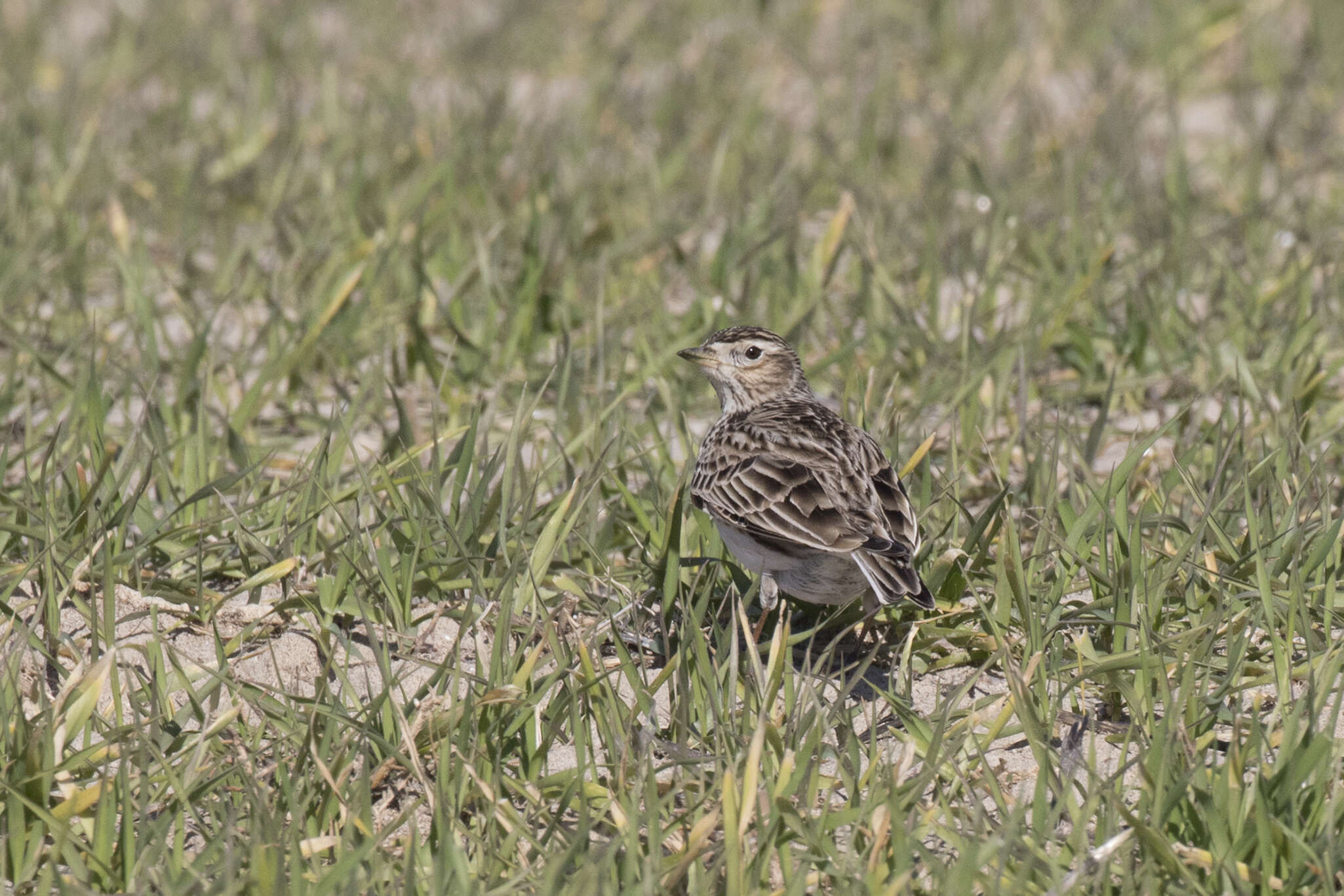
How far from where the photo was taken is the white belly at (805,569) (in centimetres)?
436

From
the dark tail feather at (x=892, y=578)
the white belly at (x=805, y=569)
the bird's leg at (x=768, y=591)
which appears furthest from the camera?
the bird's leg at (x=768, y=591)

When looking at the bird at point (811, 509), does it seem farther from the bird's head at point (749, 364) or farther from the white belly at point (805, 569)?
the bird's head at point (749, 364)

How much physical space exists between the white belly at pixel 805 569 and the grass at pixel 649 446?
163mm

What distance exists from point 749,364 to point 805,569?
1343 millimetres

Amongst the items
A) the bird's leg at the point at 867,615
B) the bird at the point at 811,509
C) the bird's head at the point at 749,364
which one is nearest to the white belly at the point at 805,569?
the bird at the point at 811,509

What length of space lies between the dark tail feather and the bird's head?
4.87 feet

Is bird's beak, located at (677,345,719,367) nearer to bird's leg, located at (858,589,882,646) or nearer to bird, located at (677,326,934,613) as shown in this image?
bird, located at (677,326,934,613)

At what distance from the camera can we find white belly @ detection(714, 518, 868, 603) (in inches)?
172

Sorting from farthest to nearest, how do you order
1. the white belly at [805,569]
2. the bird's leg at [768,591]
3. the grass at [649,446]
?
the bird's leg at [768,591], the white belly at [805,569], the grass at [649,446]

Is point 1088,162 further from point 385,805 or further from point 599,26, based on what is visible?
point 385,805

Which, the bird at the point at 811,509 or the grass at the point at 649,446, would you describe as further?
the bird at the point at 811,509

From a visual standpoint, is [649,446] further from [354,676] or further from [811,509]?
[354,676]

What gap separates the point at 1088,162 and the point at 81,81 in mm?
5912

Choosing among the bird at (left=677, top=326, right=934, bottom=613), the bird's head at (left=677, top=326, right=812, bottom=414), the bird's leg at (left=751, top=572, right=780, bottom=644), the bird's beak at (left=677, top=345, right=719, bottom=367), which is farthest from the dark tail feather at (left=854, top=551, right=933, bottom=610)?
the bird's beak at (left=677, top=345, right=719, bottom=367)
